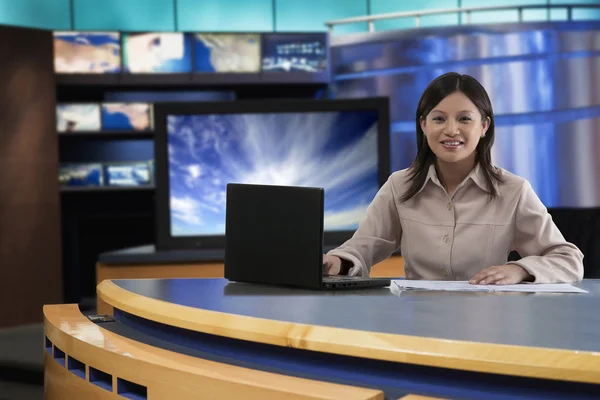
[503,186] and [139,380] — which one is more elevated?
[503,186]

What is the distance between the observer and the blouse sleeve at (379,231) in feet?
7.14

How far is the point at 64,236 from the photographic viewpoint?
23.1 feet

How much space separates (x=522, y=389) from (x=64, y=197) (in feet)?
20.4

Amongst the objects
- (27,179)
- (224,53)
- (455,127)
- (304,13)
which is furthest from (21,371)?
(304,13)

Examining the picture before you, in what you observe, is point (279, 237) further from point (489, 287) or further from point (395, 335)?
point (395, 335)

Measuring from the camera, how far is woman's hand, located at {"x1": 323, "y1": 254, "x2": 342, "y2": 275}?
1.93 metres

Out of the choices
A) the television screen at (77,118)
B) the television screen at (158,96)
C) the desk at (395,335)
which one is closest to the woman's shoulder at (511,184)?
the desk at (395,335)

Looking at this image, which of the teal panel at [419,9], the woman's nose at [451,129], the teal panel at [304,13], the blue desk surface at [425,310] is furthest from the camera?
the teal panel at [419,9]

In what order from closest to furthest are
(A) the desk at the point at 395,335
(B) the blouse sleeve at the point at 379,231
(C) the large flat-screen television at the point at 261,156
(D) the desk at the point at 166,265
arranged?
(A) the desk at the point at 395,335, (B) the blouse sleeve at the point at 379,231, (D) the desk at the point at 166,265, (C) the large flat-screen television at the point at 261,156

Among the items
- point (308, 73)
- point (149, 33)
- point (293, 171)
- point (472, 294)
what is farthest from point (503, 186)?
point (149, 33)

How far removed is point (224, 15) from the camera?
359 inches

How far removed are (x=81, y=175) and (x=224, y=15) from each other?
10.4 feet

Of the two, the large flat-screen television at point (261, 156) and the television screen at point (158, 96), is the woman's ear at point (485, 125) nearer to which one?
the large flat-screen television at point (261, 156)

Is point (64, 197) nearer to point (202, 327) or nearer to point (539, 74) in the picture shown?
point (539, 74)
